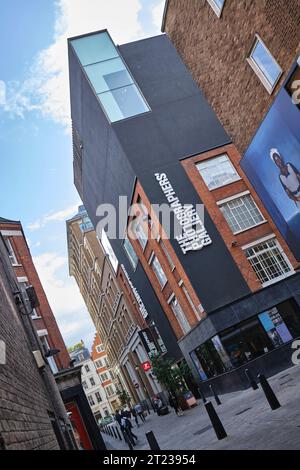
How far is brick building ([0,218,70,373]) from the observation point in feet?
83.8

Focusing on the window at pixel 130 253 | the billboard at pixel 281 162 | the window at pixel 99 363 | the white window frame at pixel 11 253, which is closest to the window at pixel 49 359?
the white window frame at pixel 11 253

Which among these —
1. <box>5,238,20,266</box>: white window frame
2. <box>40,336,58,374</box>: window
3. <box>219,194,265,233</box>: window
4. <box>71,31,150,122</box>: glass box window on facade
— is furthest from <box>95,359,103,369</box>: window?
<box>219,194,265,233</box>: window

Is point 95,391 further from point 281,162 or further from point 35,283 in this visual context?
point 281,162

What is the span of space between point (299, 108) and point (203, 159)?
1516cm

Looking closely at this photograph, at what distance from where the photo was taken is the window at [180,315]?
26875 millimetres

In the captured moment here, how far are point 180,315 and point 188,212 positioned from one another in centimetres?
780

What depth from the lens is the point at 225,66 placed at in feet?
42.3

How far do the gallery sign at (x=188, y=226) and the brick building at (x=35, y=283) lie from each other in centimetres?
1018

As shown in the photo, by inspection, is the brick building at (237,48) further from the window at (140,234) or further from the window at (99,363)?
the window at (99,363)

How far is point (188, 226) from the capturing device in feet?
77.0

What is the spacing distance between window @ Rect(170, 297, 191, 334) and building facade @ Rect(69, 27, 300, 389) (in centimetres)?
11

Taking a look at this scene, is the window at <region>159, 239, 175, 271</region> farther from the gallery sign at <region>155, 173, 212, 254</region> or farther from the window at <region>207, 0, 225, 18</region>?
the window at <region>207, 0, 225, 18</region>
